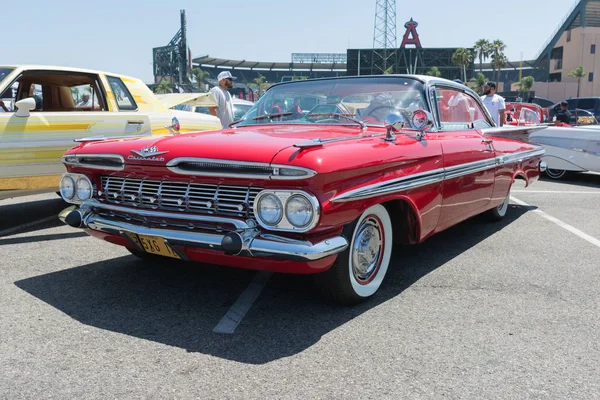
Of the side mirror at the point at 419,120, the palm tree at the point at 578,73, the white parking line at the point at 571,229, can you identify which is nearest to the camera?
Answer: the side mirror at the point at 419,120

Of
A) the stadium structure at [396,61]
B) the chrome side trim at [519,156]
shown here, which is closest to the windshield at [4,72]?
the chrome side trim at [519,156]

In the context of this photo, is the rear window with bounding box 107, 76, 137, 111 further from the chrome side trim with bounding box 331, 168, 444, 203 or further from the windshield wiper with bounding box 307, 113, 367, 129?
the chrome side trim with bounding box 331, 168, 444, 203

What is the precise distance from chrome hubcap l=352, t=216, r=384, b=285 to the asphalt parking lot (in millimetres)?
203

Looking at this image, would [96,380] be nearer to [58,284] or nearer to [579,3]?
[58,284]

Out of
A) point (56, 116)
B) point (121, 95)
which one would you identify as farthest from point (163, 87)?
point (56, 116)

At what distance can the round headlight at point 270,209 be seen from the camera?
297 centimetres

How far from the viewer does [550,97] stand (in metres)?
70.9

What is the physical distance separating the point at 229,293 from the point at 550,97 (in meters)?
75.8

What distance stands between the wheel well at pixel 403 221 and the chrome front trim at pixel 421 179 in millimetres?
182

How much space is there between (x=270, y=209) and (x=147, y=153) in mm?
914

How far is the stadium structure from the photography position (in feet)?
230

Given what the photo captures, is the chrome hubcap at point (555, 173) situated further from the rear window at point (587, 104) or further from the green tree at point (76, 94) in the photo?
the rear window at point (587, 104)

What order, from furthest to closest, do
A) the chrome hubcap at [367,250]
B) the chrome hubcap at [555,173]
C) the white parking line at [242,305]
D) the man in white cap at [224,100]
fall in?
the chrome hubcap at [555,173]
the man in white cap at [224,100]
the chrome hubcap at [367,250]
the white parking line at [242,305]

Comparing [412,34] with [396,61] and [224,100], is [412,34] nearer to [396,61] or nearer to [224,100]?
[396,61]
